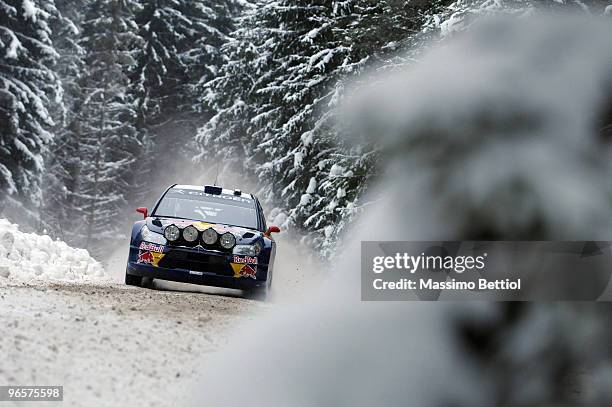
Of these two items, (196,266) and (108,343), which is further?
(196,266)

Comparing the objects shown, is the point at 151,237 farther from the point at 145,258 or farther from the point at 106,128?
the point at 106,128

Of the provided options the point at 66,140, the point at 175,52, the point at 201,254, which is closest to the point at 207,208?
the point at 201,254

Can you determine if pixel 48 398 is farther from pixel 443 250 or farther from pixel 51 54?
pixel 51 54

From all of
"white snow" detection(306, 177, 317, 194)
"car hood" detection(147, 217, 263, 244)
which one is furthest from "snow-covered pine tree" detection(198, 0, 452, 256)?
"car hood" detection(147, 217, 263, 244)

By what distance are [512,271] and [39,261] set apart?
1110cm

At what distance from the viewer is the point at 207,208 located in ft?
49.8

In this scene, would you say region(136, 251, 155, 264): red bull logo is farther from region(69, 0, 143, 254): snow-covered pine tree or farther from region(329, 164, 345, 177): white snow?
region(69, 0, 143, 254): snow-covered pine tree

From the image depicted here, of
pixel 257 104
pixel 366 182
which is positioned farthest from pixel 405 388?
pixel 257 104

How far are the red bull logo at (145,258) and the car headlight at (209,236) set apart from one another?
0.77 m

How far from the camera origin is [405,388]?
662 centimetres

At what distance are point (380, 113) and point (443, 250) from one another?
1.46 meters

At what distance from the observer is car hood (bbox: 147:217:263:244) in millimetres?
13797

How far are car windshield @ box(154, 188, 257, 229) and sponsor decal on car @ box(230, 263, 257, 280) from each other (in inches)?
46.5

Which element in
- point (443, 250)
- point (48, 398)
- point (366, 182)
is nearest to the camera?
point (48, 398)
